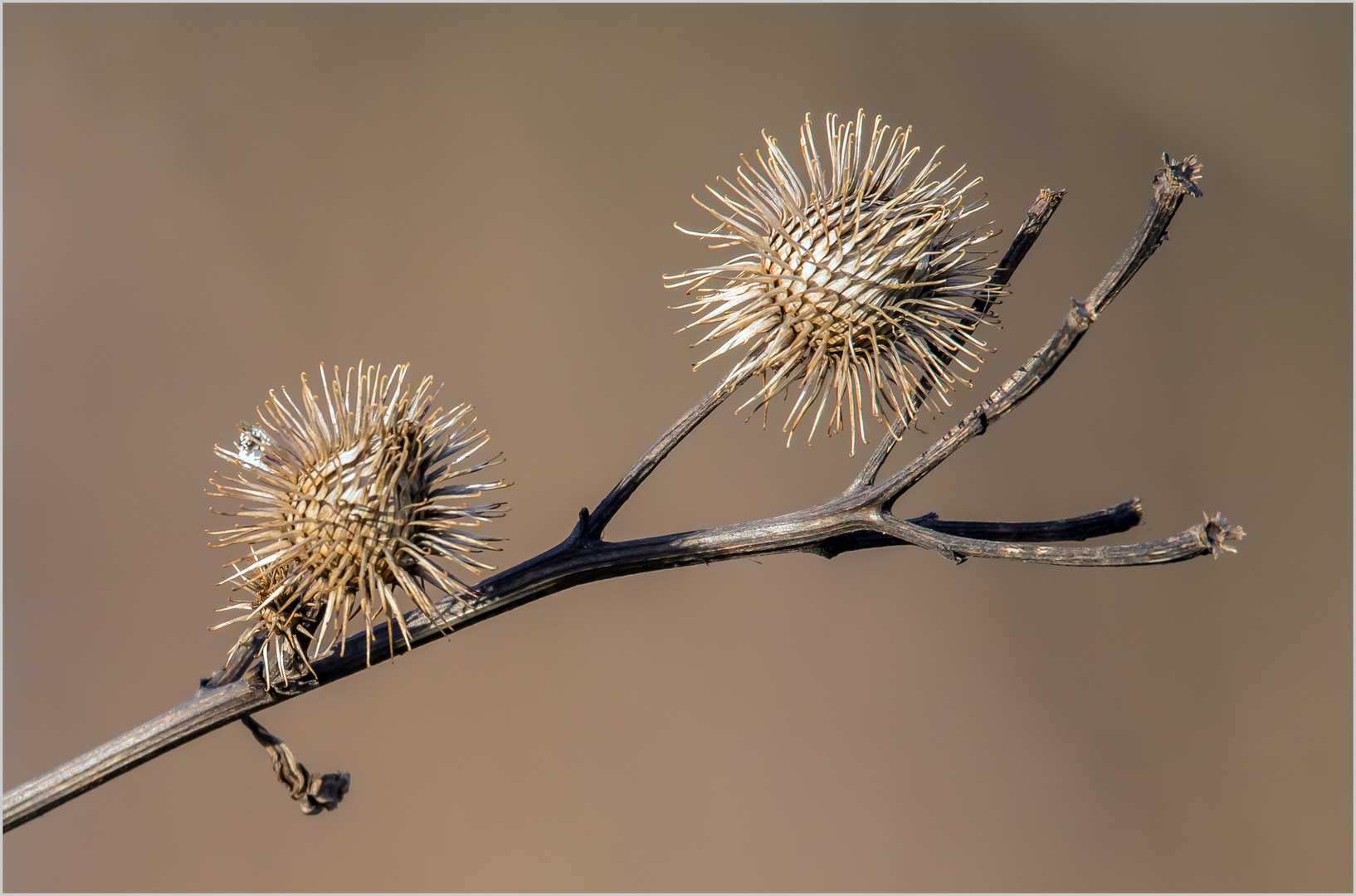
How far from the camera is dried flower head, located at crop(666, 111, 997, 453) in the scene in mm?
1437

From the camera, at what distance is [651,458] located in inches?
57.8

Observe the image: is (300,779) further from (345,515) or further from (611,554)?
(611,554)

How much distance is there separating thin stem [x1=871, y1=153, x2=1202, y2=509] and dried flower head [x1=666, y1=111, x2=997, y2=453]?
5.2 inches

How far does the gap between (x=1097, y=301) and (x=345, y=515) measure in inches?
42.7

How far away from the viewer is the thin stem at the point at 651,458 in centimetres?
144

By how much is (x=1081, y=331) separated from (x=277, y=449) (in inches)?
46.7

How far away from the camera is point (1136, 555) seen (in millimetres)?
1209

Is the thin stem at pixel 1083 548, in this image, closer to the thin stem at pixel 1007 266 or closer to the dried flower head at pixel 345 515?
the thin stem at pixel 1007 266

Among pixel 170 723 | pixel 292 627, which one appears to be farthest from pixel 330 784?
pixel 292 627

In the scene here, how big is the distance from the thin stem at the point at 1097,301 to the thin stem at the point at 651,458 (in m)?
0.37

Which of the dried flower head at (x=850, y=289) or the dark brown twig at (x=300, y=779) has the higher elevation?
the dried flower head at (x=850, y=289)

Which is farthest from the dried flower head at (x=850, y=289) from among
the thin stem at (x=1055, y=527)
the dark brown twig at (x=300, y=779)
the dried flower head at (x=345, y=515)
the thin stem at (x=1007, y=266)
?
the dark brown twig at (x=300, y=779)

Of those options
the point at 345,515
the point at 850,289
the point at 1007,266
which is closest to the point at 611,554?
the point at 345,515

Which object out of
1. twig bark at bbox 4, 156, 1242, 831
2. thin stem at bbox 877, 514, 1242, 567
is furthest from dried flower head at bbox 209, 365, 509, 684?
thin stem at bbox 877, 514, 1242, 567
